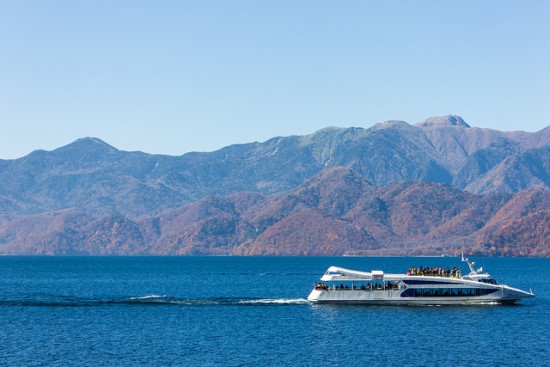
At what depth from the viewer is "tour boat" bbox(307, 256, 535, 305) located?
143625 millimetres

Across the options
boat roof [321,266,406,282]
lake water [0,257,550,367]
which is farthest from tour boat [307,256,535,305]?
lake water [0,257,550,367]

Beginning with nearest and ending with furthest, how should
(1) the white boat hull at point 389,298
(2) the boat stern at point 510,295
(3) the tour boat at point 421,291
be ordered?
(3) the tour boat at point 421,291 < (1) the white boat hull at point 389,298 < (2) the boat stern at point 510,295

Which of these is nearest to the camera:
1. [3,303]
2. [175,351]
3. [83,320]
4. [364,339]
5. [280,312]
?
[175,351]

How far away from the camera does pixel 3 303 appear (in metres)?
160

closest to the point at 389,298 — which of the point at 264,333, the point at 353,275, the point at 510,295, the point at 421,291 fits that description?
the point at 421,291

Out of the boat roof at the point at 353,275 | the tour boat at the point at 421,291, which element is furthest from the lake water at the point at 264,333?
the boat roof at the point at 353,275

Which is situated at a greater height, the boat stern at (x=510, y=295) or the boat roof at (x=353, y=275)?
the boat roof at (x=353, y=275)

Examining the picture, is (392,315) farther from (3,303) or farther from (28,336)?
(3,303)

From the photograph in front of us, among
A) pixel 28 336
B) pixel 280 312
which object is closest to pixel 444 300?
pixel 280 312

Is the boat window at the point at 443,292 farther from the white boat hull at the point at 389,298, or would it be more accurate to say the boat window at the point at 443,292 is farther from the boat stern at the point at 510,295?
the boat stern at the point at 510,295

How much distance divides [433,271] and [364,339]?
3978 centimetres

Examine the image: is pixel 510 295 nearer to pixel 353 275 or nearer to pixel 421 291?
pixel 421 291

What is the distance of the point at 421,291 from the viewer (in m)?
→ 144

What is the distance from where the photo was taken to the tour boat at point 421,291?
471 feet
